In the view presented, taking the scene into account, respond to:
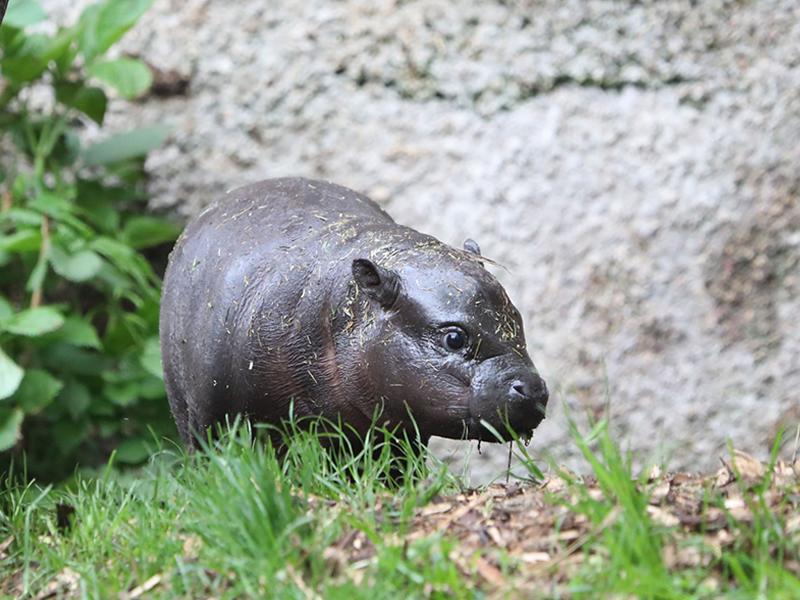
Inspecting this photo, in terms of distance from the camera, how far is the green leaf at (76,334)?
569 cm

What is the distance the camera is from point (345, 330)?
139 inches

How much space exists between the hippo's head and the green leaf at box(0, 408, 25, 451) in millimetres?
2470

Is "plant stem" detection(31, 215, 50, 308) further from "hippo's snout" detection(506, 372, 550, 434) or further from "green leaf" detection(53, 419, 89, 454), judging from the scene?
"hippo's snout" detection(506, 372, 550, 434)

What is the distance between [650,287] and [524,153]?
892 millimetres

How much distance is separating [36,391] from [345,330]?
2555mm

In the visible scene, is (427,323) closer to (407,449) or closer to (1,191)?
(407,449)

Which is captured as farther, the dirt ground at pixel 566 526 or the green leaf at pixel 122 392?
the green leaf at pixel 122 392

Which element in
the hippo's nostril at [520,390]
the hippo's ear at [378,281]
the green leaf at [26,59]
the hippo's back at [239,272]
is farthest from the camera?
the green leaf at [26,59]

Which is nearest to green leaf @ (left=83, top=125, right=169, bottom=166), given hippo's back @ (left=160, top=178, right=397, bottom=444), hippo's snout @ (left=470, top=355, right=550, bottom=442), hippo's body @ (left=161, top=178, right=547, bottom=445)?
hippo's back @ (left=160, top=178, right=397, bottom=444)

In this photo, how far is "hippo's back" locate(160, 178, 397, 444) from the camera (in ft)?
11.9

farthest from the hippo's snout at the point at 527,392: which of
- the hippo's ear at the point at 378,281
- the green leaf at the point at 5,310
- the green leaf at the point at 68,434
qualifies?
the green leaf at the point at 68,434

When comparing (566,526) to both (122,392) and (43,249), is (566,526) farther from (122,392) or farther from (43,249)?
(43,249)

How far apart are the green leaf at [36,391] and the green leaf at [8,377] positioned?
0.33 meters

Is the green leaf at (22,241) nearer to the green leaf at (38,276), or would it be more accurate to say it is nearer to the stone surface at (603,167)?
the green leaf at (38,276)
